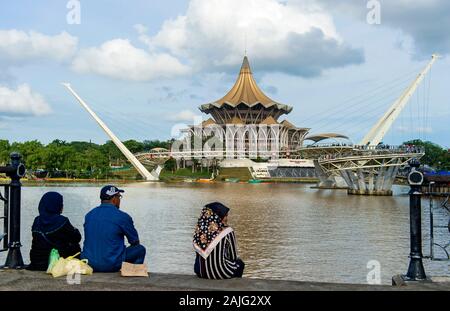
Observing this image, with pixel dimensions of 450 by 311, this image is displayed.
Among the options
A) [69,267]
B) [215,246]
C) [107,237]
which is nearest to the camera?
[69,267]

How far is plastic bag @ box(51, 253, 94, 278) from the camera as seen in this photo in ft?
18.8

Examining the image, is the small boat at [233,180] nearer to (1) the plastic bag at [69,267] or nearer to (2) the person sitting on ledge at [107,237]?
(2) the person sitting on ledge at [107,237]

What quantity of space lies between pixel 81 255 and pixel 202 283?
64.8 inches

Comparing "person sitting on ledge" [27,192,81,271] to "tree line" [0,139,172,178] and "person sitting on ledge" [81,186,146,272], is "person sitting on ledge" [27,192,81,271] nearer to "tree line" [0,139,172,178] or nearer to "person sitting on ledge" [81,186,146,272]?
"person sitting on ledge" [81,186,146,272]

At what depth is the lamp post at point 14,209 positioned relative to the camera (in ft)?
20.6

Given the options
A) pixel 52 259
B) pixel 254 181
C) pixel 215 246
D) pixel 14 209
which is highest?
pixel 14 209

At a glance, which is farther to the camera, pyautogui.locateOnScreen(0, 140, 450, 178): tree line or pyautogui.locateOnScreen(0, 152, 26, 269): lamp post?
pyautogui.locateOnScreen(0, 140, 450, 178): tree line

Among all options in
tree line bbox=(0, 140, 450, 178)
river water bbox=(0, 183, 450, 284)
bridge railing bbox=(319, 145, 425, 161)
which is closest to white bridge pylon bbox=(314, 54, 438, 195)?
bridge railing bbox=(319, 145, 425, 161)

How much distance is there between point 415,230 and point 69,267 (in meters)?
3.84

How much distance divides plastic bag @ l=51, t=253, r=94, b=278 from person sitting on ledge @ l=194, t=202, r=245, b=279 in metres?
1.24

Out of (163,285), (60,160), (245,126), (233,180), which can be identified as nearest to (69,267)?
(163,285)

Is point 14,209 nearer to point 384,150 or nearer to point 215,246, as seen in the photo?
point 215,246

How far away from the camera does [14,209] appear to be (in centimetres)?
641
